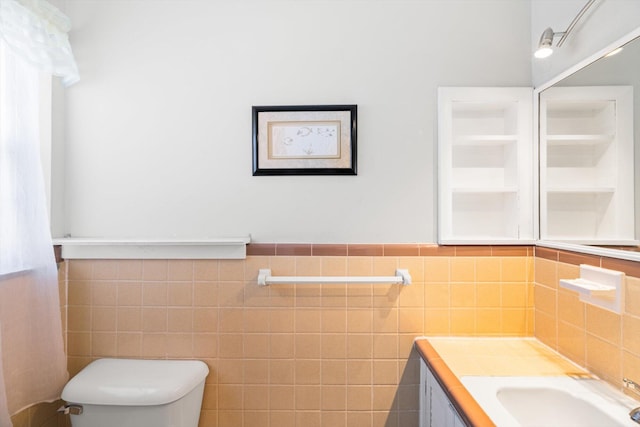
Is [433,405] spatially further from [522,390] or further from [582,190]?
[582,190]

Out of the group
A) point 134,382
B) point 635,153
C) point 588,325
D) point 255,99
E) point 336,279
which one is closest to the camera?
point 635,153

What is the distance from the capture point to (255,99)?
4.64 ft

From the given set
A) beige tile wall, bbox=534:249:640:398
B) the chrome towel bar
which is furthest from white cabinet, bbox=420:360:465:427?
beige tile wall, bbox=534:249:640:398

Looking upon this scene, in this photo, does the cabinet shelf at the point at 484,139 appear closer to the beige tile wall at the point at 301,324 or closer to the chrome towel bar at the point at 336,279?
the beige tile wall at the point at 301,324

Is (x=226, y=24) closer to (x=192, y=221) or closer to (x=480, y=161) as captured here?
(x=192, y=221)

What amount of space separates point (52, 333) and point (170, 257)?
51 cm

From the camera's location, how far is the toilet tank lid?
45.3 inches

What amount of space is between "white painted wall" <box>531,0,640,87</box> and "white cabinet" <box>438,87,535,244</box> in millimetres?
129

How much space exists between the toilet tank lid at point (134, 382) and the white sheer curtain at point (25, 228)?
6.1 inches

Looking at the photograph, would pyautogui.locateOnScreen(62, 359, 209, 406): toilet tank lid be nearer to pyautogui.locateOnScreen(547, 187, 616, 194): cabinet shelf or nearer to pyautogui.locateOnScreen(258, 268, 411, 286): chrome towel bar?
pyautogui.locateOnScreen(258, 268, 411, 286): chrome towel bar

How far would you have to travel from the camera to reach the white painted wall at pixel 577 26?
98 cm

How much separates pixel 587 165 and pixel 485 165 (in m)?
0.37

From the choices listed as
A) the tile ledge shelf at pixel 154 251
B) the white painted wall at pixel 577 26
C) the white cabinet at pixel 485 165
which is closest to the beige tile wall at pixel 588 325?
the white cabinet at pixel 485 165

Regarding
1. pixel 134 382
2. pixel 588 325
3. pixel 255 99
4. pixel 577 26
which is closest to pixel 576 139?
pixel 577 26
